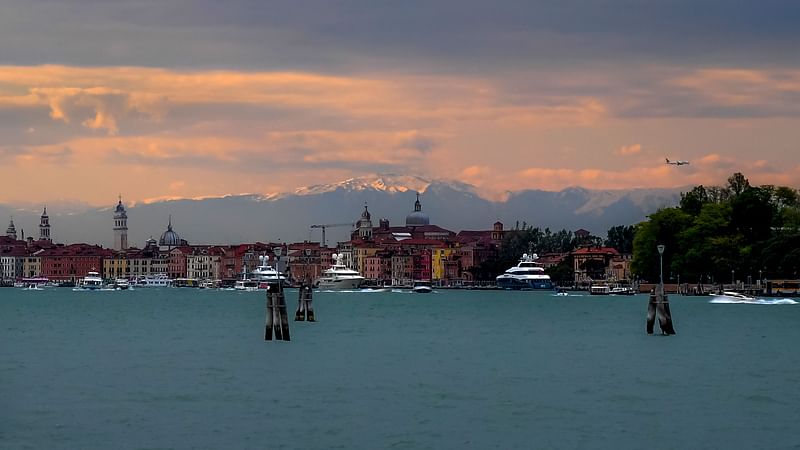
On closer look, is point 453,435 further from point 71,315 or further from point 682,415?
point 71,315

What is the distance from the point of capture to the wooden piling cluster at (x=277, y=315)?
164 ft

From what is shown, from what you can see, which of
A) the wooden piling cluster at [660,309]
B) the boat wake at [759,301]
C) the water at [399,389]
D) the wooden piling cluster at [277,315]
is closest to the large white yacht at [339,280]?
the boat wake at [759,301]

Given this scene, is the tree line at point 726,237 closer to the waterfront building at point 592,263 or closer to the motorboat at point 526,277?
the motorboat at point 526,277

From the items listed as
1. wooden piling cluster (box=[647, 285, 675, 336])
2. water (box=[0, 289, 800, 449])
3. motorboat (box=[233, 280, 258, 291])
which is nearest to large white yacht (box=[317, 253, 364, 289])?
motorboat (box=[233, 280, 258, 291])

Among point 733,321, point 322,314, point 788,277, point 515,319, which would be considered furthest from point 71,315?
point 788,277

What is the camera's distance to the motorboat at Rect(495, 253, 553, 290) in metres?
170

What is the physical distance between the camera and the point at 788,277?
114m

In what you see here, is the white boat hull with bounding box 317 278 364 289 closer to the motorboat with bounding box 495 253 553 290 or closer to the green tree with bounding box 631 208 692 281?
the motorboat with bounding box 495 253 553 290

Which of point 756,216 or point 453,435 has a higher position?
point 756,216

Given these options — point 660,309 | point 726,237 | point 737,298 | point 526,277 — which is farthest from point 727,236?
point 660,309

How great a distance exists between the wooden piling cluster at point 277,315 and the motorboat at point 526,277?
380 ft

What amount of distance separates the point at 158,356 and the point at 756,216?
77.9 metres

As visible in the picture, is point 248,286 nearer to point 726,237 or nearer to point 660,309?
point 726,237

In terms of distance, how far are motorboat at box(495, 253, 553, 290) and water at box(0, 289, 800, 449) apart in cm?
10418
